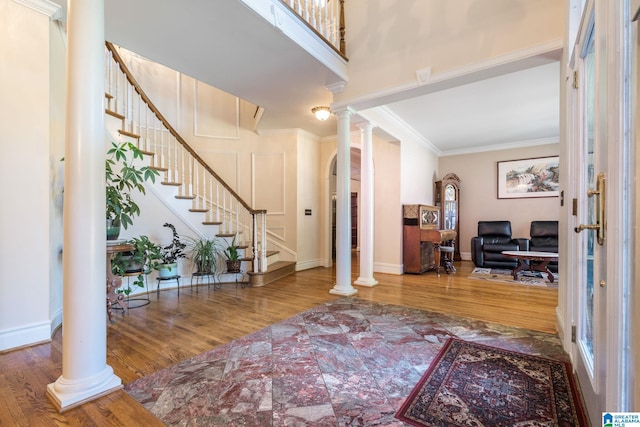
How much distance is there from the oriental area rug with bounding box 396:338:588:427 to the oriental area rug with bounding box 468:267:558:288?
9.11 ft

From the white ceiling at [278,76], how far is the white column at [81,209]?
39.6 inches

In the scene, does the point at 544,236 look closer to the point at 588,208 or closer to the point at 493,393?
the point at 588,208

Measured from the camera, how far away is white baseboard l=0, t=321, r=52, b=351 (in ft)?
7.14

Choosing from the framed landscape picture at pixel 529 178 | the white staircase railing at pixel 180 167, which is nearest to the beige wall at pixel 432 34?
the white staircase railing at pixel 180 167

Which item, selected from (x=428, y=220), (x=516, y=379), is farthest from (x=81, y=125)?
(x=428, y=220)

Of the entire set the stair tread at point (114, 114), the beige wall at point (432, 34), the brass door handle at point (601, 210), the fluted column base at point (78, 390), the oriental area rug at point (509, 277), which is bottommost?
the oriental area rug at point (509, 277)

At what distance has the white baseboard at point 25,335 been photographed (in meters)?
2.18

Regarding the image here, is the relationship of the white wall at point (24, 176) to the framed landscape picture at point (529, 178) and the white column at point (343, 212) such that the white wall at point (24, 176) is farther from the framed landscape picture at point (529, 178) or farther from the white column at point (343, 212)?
the framed landscape picture at point (529, 178)

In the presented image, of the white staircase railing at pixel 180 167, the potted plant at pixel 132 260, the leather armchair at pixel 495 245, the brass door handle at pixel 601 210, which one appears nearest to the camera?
the brass door handle at pixel 601 210

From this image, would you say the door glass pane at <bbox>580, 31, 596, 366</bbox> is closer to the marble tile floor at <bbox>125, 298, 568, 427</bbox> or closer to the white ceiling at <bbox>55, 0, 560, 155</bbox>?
the marble tile floor at <bbox>125, 298, 568, 427</bbox>

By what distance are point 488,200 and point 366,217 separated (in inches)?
153

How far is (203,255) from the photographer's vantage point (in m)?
4.12

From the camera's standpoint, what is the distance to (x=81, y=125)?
1589 millimetres

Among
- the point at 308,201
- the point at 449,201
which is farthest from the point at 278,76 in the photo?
the point at 449,201
